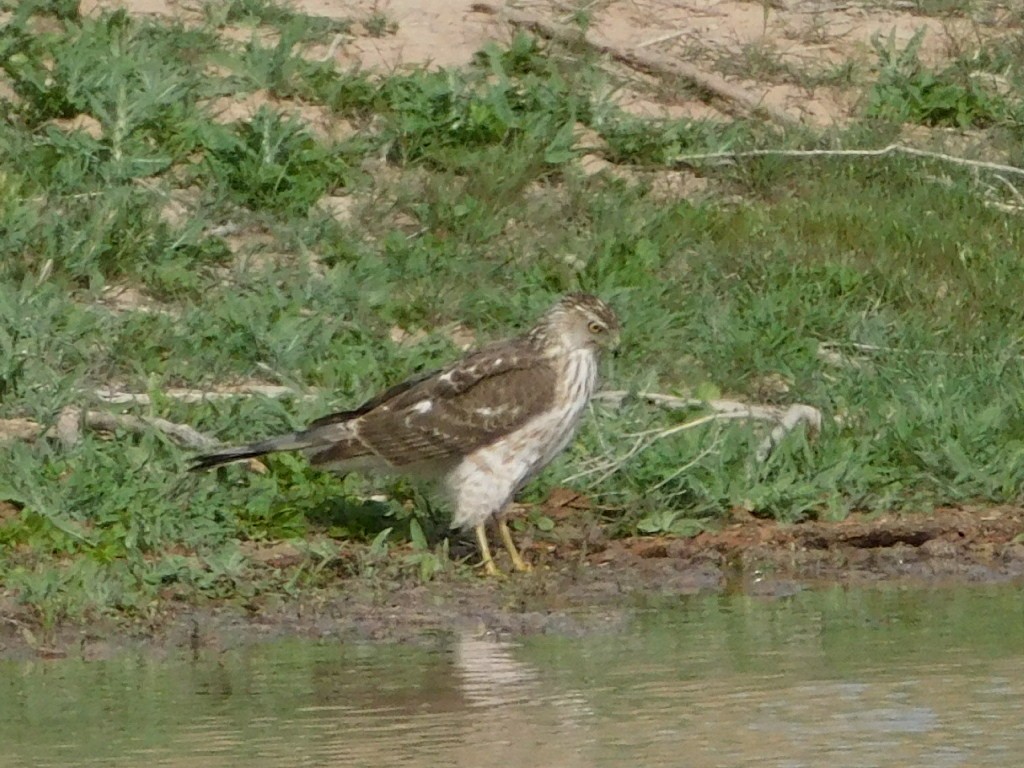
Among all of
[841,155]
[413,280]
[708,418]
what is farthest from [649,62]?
[708,418]

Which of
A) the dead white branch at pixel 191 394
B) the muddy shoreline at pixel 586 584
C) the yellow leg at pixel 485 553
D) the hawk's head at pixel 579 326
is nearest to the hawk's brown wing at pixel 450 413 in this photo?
the hawk's head at pixel 579 326

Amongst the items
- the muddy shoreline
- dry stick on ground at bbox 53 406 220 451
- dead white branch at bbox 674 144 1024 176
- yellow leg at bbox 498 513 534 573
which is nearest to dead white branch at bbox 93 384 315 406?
dry stick on ground at bbox 53 406 220 451

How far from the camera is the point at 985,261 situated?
34.3 ft

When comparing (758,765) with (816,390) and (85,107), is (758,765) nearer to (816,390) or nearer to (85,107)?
(816,390)

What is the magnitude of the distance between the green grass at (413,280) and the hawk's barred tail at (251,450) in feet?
0.42

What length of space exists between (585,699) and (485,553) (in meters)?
2.10

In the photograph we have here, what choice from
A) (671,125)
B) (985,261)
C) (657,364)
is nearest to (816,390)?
(657,364)

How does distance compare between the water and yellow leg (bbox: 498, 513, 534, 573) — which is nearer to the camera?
the water

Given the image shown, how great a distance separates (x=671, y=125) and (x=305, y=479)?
403 cm

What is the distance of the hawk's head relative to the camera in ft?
26.9

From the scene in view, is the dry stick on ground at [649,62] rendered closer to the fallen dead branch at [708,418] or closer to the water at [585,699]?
the fallen dead branch at [708,418]

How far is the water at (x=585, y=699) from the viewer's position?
5.12 m

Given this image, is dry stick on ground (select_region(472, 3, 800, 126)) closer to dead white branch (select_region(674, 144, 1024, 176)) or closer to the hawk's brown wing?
dead white branch (select_region(674, 144, 1024, 176))

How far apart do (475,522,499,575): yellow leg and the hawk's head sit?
0.74 m
